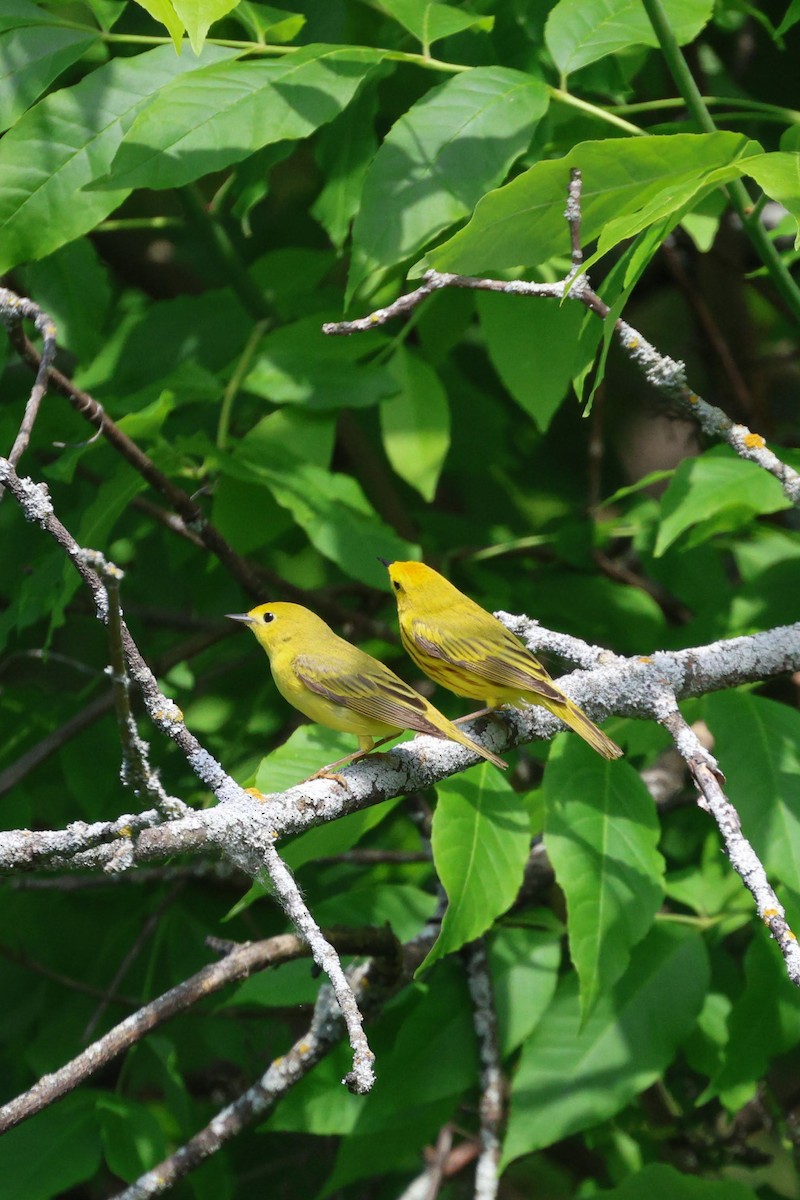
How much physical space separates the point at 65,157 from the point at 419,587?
1.37 metres

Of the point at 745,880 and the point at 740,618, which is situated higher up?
the point at 745,880

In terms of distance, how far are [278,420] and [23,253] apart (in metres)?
1.01

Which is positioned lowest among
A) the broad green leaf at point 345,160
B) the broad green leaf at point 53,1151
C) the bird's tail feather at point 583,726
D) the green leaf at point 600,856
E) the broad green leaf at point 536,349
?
the broad green leaf at point 53,1151

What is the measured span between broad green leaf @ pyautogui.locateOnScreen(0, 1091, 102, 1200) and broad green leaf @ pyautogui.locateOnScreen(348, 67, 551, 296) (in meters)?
2.28

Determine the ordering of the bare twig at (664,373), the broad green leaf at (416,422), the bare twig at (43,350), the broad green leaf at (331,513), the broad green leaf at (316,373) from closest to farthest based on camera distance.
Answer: the bare twig at (43,350) → the bare twig at (664,373) → the broad green leaf at (331,513) → the broad green leaf at (316,373) → the broad green leaf at (416,422)

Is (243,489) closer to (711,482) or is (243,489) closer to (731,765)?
(711,482)

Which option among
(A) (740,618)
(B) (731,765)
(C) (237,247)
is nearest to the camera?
(B) (731,765)

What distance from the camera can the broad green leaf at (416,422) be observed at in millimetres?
3715

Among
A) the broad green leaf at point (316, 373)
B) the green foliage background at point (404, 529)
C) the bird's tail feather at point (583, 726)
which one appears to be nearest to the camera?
the bird's tail feather at point (583, 726)

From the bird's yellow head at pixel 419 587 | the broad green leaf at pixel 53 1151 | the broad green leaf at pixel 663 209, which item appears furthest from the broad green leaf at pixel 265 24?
the broad green leaf at pixel 53 1151

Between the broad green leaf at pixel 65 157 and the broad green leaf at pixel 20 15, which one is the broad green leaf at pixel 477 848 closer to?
the broad green leaf at pixel 65 157

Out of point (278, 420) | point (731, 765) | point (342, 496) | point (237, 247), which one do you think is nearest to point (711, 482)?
point (731, 765)

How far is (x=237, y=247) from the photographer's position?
5223 mm

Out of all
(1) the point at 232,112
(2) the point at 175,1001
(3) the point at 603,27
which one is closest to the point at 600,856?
(2) the point at 175,1001
